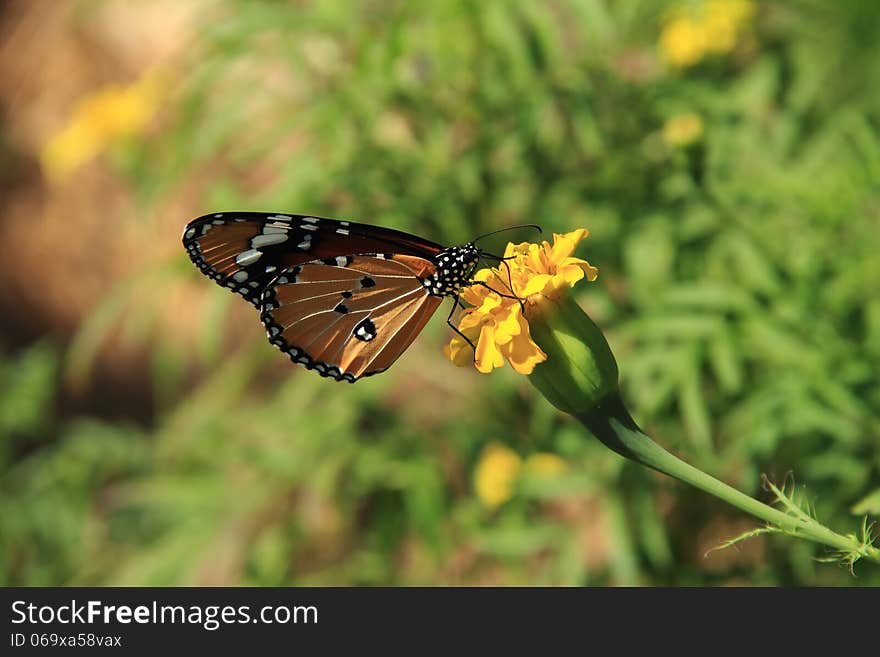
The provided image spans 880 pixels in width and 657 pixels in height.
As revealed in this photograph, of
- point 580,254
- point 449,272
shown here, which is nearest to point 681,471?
point 449,272

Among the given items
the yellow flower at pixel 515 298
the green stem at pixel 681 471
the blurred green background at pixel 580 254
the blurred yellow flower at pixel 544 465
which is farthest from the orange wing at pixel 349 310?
the blurred yellow flower at pixel 544 465

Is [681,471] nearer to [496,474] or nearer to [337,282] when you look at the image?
[337,282]

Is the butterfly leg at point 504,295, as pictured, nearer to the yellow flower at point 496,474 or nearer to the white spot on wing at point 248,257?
the white spot on wing at point 248,257

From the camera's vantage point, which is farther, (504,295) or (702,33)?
(702,33)

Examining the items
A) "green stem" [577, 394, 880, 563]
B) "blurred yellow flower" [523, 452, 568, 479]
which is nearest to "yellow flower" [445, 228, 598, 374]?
"green stem" [577, 394, 880, 563]

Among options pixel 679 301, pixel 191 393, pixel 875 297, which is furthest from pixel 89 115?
pixel 875 297

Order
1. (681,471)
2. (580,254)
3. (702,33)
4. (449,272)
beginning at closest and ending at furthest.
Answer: (681,471) → (449,272) → (580,254) → (702,33)
